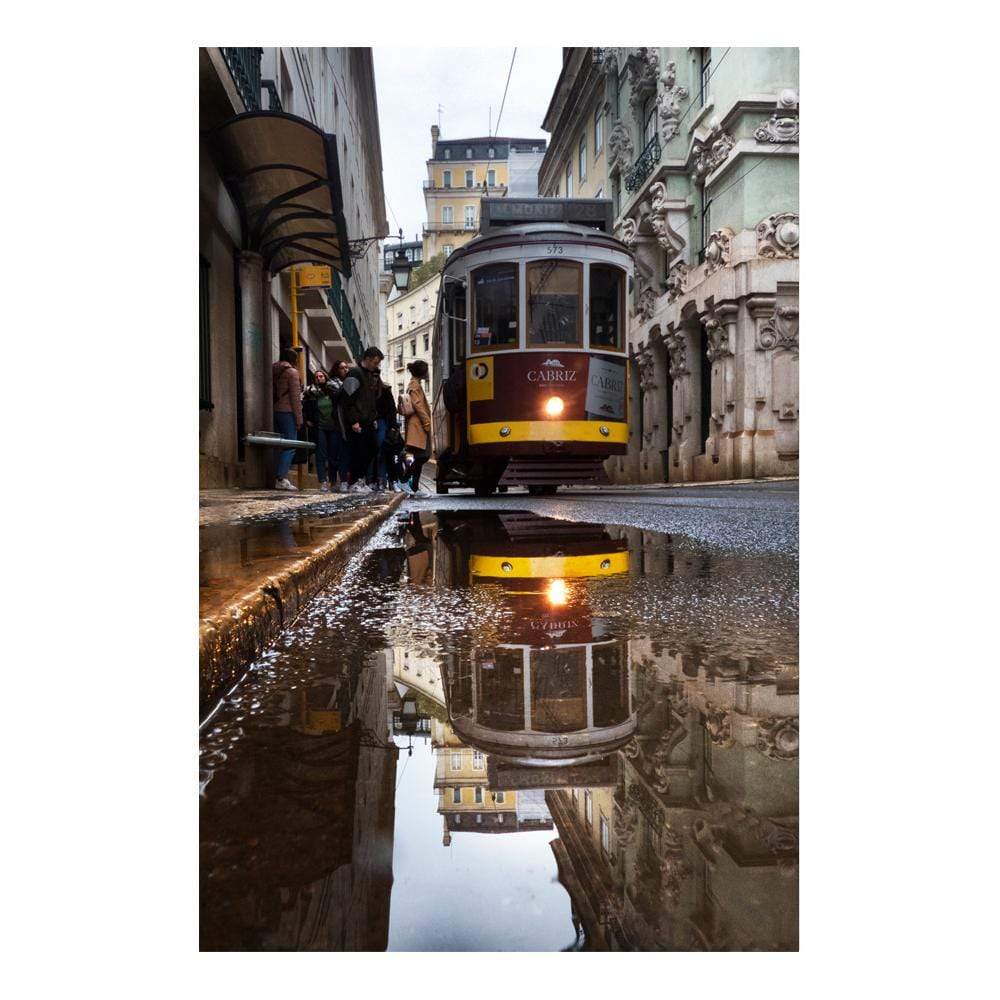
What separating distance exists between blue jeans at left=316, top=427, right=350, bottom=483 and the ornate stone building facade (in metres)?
6.02

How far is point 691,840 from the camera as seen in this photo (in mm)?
911

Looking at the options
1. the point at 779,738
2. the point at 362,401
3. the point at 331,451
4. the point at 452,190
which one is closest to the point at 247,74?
the point at 362,401

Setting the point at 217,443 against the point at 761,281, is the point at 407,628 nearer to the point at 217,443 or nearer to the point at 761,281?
the point at 217,443

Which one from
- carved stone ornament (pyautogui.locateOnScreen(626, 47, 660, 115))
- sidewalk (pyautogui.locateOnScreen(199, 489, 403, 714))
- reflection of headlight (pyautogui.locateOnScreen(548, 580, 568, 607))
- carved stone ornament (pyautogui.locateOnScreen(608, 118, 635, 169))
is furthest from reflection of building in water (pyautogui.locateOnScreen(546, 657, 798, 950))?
carved stone ornament (pyautogui.locateOnScreen(608, 118, 635, 169))

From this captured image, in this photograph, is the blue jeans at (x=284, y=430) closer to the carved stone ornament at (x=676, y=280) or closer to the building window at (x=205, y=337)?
the building window at (x=205, y=337)

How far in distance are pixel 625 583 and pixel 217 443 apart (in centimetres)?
667

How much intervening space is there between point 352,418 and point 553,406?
7.41 ft

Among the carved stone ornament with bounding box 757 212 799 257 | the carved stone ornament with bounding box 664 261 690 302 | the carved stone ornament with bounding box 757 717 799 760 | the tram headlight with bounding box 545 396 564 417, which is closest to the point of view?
the carved stone ornament with bounding box 757 717 799 760

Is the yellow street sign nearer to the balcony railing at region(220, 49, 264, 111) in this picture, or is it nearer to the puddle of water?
the balcony railing at region(220, 49, 264, 111)

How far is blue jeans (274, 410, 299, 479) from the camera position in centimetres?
1000

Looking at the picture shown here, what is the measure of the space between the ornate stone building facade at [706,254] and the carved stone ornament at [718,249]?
0.11ft

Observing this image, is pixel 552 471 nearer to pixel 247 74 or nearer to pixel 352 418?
pixel 352 418

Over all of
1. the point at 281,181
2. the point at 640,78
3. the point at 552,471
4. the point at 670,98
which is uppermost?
the point at 640,78
